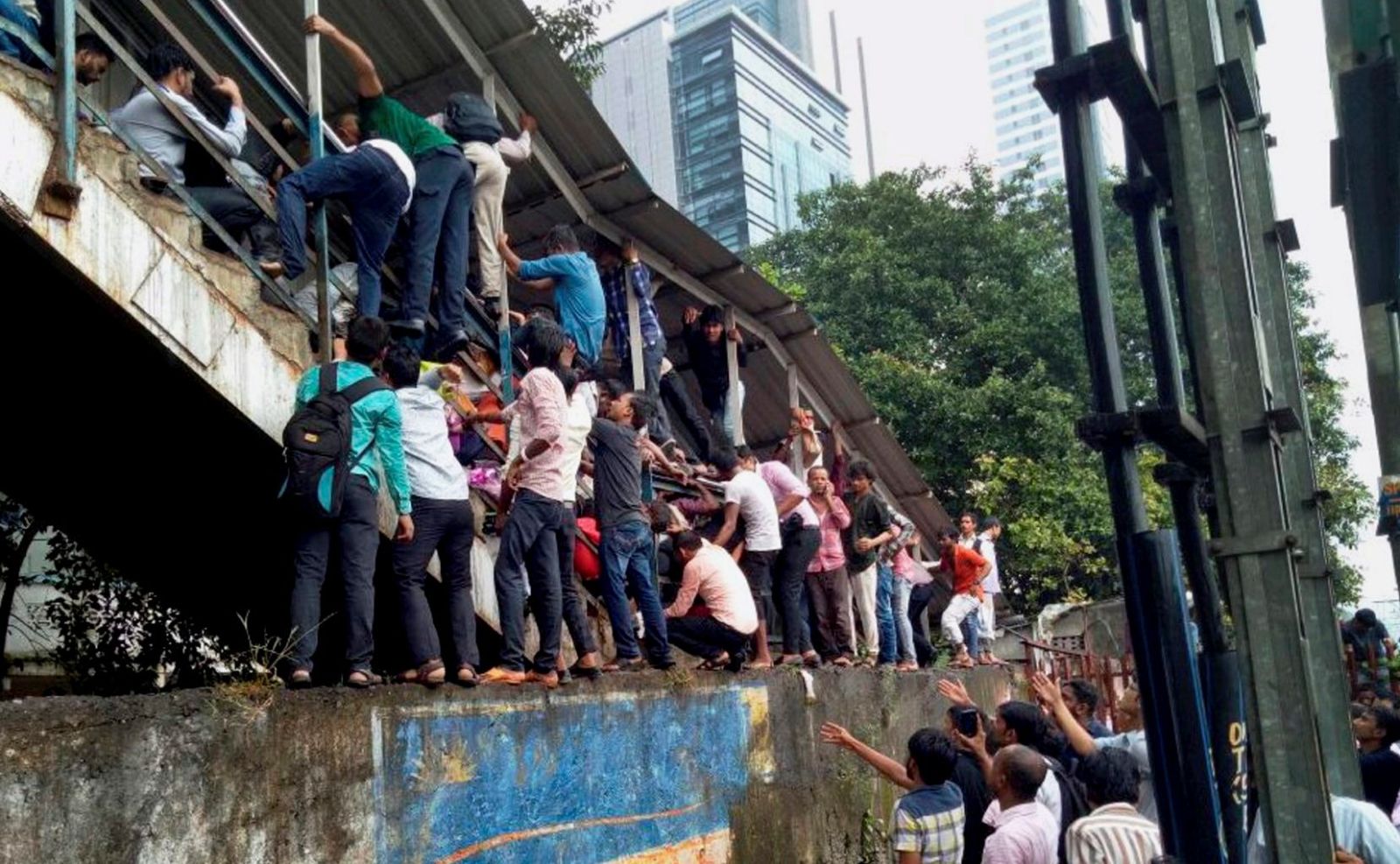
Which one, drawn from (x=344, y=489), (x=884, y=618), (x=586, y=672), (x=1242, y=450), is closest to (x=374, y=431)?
(x=344, y=489)

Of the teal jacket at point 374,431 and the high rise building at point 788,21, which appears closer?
the teal jacket at point 374,431

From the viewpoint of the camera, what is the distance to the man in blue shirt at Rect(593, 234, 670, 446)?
9453mm

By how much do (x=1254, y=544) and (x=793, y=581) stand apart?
6.01 metres

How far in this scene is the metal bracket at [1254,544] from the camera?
2.75 meters

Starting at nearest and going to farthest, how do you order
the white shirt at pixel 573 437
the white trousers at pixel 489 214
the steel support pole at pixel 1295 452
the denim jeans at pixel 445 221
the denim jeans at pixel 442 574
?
1. the steel support pole at pixel 1295 452
2. the denim jeans at pixel 442 574
3. the white shirt at pixel 573 437
4. the denim jeans at pixel 445 221
5. the white trousers at pixel 489 214

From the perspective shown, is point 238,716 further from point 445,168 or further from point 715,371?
point 715,371

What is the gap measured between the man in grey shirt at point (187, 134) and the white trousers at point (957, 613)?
781cm

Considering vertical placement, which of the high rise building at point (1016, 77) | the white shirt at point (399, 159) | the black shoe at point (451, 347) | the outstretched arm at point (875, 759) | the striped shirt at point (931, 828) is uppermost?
the high rise building at point (1016, 77)

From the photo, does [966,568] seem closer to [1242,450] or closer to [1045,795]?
[1045,795]

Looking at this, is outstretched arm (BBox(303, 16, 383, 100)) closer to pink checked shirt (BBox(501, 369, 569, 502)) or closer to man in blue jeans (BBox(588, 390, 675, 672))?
pink checked shirt (BBox(501, 369, 569, 502))

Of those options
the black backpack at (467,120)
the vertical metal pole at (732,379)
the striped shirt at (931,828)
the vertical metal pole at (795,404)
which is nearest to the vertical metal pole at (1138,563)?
the striped shirt at (931,828)

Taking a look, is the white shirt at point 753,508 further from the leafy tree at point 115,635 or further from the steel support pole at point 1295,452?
the steel support pole at point 1295,452

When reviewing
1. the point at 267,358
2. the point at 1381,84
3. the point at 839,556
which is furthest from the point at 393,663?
the point at 1381,84

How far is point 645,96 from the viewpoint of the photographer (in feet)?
206
